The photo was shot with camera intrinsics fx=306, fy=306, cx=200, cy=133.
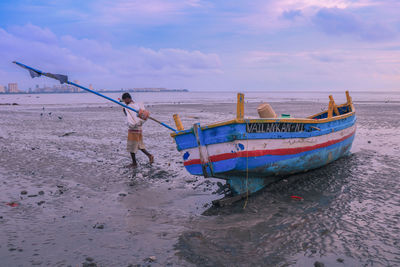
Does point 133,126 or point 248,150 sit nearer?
point 248,150

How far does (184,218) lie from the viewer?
5910 millimetres

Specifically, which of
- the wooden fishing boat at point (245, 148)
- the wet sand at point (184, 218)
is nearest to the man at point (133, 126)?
the wet sand at point (184, 218)

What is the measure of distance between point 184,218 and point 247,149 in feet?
6.15

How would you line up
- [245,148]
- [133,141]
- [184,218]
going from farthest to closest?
[133,141], [245,148], [184,218]

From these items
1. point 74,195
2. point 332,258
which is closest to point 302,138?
point 332,258

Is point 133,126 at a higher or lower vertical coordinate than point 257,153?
higher

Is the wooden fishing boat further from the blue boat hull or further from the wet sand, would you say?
the wet sand

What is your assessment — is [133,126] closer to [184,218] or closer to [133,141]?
[133,141]

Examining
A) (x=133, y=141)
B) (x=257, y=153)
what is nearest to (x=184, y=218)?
(x=257, y=153)

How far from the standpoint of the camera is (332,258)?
14.5 ft

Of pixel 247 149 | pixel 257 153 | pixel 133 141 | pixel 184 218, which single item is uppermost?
pixel 247 149

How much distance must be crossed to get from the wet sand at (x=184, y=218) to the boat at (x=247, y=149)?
0.51 m

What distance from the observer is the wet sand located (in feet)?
14.8

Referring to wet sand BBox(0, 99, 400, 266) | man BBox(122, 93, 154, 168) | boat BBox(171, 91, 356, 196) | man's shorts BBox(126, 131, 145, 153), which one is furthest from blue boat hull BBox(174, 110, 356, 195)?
man's shorts BBox(126, 131, 145, 153)
